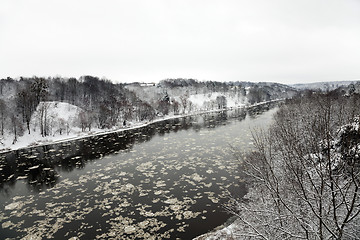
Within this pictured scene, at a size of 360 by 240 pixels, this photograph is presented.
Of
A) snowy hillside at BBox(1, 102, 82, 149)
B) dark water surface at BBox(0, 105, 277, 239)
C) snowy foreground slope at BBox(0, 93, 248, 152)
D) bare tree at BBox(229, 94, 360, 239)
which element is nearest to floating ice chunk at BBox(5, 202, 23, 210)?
dark water surface at BBox(0, 105, 277, 239)

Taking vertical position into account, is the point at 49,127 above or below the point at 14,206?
above

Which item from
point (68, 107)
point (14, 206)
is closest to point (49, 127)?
point (68, 107)

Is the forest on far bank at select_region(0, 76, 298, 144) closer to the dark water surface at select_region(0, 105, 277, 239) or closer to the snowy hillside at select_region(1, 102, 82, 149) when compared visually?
the snowy hillside at select_region(1, 102, 82, 149)

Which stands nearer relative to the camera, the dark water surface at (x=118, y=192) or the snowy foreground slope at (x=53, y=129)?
the dark water surface at (x=118, y=192)

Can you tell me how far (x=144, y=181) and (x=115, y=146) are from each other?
53.9ft

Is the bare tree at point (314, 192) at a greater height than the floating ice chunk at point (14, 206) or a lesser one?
greater

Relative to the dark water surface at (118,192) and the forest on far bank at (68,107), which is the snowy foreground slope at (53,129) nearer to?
the forest on far bank at (68,107)

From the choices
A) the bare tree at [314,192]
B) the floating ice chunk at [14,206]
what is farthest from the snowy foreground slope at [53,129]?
the bare tree at [314,192]

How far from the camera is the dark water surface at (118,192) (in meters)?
12.8

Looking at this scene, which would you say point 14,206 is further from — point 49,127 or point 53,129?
point 49,127

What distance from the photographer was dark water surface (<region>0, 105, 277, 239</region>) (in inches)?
505

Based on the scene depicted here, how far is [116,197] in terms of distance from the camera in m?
16.7

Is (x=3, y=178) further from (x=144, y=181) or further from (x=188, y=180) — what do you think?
(x=188, y=180)

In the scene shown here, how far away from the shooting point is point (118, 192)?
17.5m
